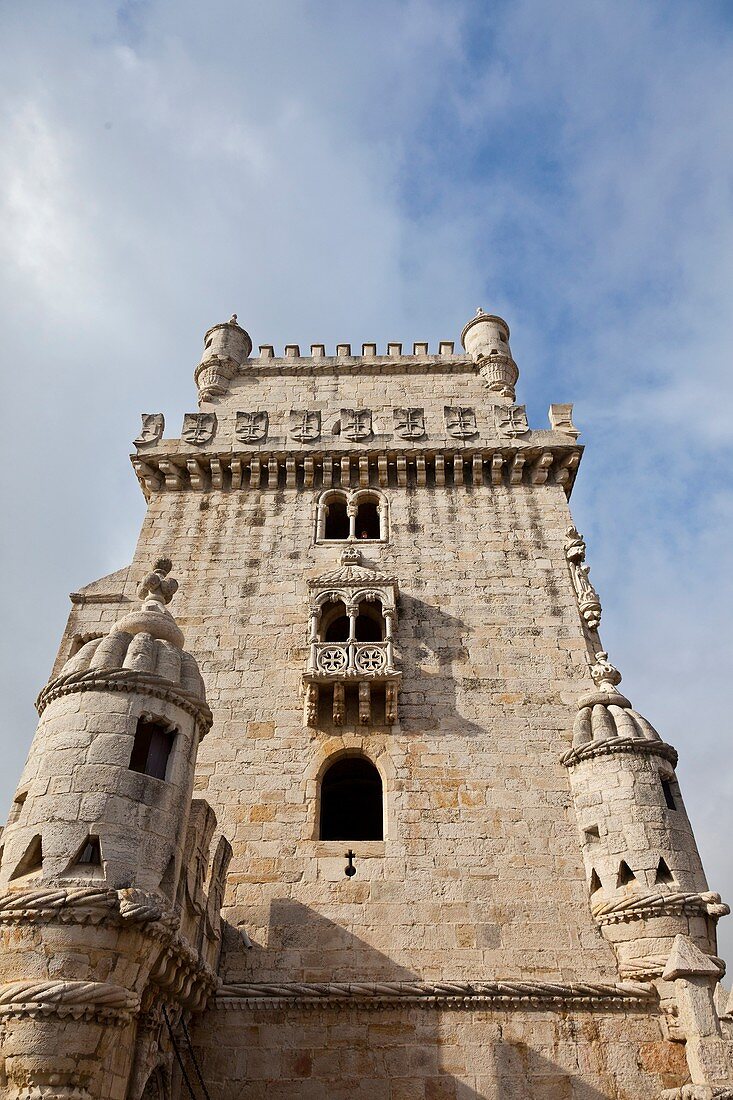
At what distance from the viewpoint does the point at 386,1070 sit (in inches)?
437

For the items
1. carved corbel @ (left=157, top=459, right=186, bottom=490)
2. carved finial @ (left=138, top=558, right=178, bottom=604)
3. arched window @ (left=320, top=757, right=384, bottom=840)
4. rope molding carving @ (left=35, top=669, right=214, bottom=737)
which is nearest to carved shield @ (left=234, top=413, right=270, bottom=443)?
carved corbel @ (left=157, top=459, right=186, bottom=490)

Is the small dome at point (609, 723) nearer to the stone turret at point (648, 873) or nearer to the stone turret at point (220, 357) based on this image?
the stone turret at point (648, 873)

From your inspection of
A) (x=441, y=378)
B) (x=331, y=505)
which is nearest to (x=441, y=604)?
(x=331, y=505)

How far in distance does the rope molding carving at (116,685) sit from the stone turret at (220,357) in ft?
39.0

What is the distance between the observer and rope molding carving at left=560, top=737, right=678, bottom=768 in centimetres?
1323

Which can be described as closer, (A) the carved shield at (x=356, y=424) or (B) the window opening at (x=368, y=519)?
(B) the window opening at (x=368, y=519)

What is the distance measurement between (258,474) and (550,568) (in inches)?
281

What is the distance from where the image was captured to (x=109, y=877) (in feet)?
29.6

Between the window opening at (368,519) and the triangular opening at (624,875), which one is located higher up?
the window opening at (368,519)

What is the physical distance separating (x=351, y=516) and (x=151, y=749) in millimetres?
8661

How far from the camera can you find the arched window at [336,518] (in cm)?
1873

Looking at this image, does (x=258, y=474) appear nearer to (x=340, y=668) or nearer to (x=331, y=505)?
(x=331, y=505)

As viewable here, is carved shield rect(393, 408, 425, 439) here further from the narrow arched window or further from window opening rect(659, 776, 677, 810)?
window opening rect(659, 776, 677, 810)

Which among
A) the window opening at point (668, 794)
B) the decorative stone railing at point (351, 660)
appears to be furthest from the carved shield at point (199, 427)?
the window opening at point (668, 794)
